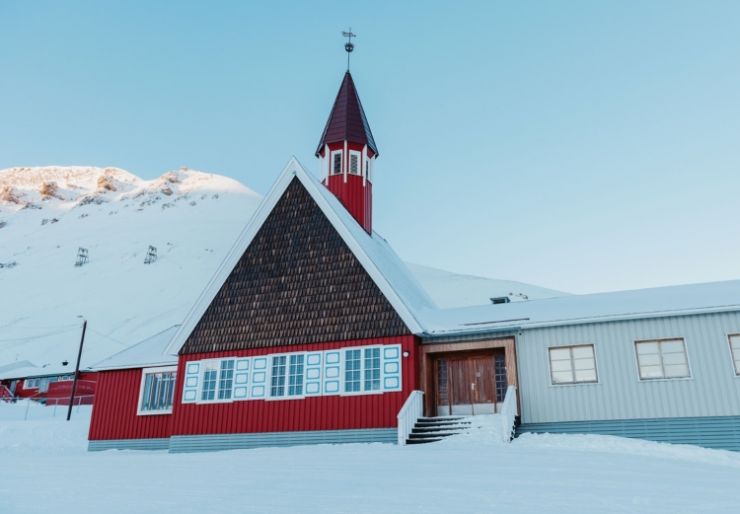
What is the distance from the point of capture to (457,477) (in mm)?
8641

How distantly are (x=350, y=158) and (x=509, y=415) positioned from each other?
11.8 m

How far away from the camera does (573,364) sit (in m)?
15.3

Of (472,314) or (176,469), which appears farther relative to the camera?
(472,314)

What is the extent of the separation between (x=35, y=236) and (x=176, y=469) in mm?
125912

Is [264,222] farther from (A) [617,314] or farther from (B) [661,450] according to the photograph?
(B) [661,450]

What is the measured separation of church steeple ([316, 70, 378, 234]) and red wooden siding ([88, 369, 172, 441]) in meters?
9.41

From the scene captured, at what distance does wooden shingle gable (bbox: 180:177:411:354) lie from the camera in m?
16.9

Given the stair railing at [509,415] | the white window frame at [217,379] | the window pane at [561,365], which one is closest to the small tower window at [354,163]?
the white window frame at [217,379]

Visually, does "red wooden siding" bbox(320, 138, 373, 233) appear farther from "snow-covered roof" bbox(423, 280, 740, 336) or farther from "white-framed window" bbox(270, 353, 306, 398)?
"white-framed window" bbox(270, 353, 306, 398)

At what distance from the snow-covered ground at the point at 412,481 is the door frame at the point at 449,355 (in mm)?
2565

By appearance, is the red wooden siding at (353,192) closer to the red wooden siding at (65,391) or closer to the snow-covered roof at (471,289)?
the red wooden siding at (65,391)

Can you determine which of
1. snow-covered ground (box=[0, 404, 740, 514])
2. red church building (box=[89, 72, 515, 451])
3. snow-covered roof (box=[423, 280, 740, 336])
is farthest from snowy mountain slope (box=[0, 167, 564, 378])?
snow-covered ground (box=[0, 404, 740, 514])

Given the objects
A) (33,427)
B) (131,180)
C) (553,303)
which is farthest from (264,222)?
(131,180)

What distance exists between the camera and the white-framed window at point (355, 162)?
2197 centimetres
